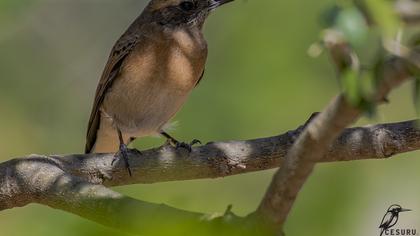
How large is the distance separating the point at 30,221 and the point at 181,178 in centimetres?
123

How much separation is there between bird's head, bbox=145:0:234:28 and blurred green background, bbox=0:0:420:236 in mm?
891

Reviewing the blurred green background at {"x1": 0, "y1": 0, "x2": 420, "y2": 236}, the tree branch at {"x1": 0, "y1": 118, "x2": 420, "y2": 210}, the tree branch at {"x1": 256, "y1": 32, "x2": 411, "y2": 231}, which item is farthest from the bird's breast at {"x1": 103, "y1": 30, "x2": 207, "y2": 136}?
the tree branch at {"x1": 256, "y1": 32, "x2": 411, "y2": 231}

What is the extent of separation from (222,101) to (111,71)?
1285 mm

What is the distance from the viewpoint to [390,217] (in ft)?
18.5

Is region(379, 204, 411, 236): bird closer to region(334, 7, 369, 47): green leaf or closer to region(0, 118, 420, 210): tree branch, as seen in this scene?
region(0, 118, 420, 210): tree branch

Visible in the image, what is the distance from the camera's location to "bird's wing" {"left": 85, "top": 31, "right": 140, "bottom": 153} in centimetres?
686

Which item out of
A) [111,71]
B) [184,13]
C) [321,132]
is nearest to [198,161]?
[111,71]

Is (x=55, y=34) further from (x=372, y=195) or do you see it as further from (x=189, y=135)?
(x=372, y=195)

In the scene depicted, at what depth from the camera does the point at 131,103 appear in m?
6.73

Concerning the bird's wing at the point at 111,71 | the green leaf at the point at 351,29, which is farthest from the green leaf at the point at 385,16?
the bird's wing at the point at 111,71

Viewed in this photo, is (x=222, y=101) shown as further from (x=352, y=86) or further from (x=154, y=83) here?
(x=352, y=86)

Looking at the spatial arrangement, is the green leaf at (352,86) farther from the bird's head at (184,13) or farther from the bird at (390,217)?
the bird's head at (184,13)

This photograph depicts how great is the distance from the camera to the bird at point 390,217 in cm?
544

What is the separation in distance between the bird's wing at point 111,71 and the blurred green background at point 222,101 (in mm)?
824
